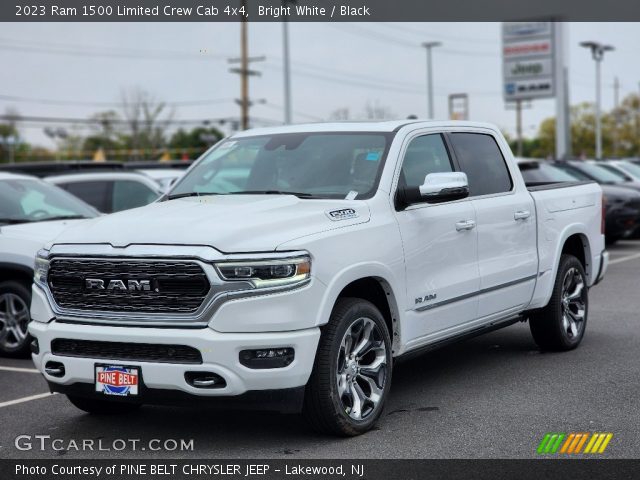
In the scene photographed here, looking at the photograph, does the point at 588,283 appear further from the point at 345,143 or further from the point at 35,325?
the point at 35,325

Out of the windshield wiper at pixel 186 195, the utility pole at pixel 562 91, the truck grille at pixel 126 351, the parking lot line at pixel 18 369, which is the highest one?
the utility pole at pixel 562 91

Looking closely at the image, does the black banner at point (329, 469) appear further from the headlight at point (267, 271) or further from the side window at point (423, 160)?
the side window at point (423, 160)

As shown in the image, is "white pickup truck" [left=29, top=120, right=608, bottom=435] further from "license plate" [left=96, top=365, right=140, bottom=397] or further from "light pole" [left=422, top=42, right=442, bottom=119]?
"light pole" [left=422, top=42, right=442, bottom=119]

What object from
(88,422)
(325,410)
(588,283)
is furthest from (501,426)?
(588,283)

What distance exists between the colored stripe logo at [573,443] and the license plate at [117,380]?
2.25m

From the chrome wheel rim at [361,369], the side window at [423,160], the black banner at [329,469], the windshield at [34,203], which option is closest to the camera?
the black banner at [329,469]

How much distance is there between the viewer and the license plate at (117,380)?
5.61 metres

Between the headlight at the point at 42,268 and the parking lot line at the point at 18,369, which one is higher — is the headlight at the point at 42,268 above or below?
above

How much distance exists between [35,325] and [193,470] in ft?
4.52

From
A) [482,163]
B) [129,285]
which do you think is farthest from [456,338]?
[129,285]

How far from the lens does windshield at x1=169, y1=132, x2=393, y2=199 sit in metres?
6.71

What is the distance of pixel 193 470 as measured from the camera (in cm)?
547

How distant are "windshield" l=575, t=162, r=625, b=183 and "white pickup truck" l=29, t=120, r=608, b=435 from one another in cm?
1329

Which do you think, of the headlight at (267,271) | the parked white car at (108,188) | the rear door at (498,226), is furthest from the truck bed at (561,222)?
the parked white car at (108,188)
